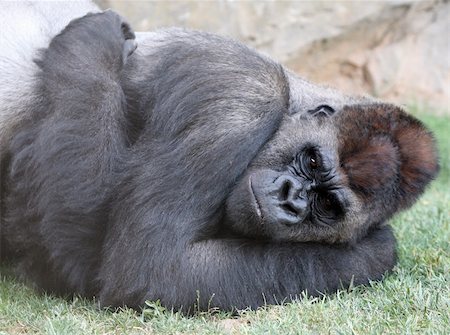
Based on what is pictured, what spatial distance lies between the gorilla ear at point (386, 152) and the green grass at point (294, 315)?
1.54 ft

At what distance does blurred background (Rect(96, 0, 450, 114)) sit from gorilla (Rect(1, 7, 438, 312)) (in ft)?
15.4

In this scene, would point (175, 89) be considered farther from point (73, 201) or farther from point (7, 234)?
point (7, 234)

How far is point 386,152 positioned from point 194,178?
0.99 meters

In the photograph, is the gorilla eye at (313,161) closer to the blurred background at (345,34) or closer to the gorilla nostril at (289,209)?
the gorilla nostril at (289,209)

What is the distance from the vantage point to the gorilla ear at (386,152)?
405cm

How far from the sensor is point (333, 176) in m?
4.05

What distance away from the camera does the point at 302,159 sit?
13.6ft

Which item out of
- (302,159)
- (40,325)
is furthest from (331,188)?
(40,325)

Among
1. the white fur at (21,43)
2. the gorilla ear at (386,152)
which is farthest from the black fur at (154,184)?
the gorilla ear at (386,152)

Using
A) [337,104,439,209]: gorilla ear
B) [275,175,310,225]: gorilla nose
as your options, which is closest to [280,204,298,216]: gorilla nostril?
[275,175,310,225]: gorilla nose

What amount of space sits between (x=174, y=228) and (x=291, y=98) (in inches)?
44.0

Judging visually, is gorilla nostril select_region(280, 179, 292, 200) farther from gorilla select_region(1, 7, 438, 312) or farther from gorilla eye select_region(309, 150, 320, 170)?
gorilla eye select_region(309, 150, 320, 170)

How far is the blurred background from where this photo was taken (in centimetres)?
927

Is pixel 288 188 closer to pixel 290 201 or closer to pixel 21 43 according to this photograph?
pixel 290 201
